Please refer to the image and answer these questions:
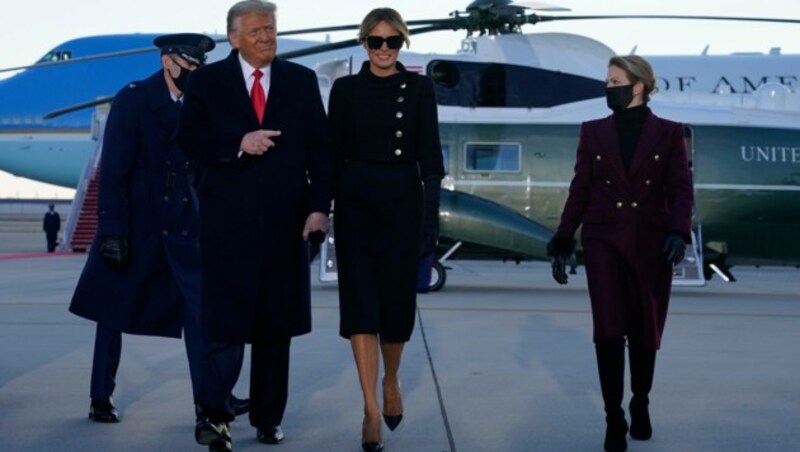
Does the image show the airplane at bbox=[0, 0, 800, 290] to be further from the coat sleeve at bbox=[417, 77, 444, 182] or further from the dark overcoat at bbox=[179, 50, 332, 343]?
the dark overcoat at bbox=[179, 50, 332, 343]

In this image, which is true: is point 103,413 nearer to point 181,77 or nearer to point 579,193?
point 181,77

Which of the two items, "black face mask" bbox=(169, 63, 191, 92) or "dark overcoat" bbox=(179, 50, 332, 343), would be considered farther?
"black face mask" bbox=(169, 63, 191, 92)

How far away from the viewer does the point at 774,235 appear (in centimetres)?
1672

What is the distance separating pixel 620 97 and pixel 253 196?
1.72m

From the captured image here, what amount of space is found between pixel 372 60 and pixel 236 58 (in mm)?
591

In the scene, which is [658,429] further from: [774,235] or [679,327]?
[774,235]

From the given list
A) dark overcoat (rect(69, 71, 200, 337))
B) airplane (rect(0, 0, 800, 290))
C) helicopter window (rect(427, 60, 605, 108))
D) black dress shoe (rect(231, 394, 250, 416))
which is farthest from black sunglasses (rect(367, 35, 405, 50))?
helicopter window (rect(427, 60, 605, 108))

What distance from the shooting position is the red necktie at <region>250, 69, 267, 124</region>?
19.2 ft

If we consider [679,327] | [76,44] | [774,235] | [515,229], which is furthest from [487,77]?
[76,44]

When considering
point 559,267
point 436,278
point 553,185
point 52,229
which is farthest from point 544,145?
point 52,229

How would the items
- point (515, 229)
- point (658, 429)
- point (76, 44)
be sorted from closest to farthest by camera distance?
point (658, 429)
point (515, 229)
point (76, 44)

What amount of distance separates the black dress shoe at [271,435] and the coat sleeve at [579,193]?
1.52 meters

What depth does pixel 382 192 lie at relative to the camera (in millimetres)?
5953

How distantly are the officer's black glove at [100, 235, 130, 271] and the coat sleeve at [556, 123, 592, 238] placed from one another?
198 centimetres
